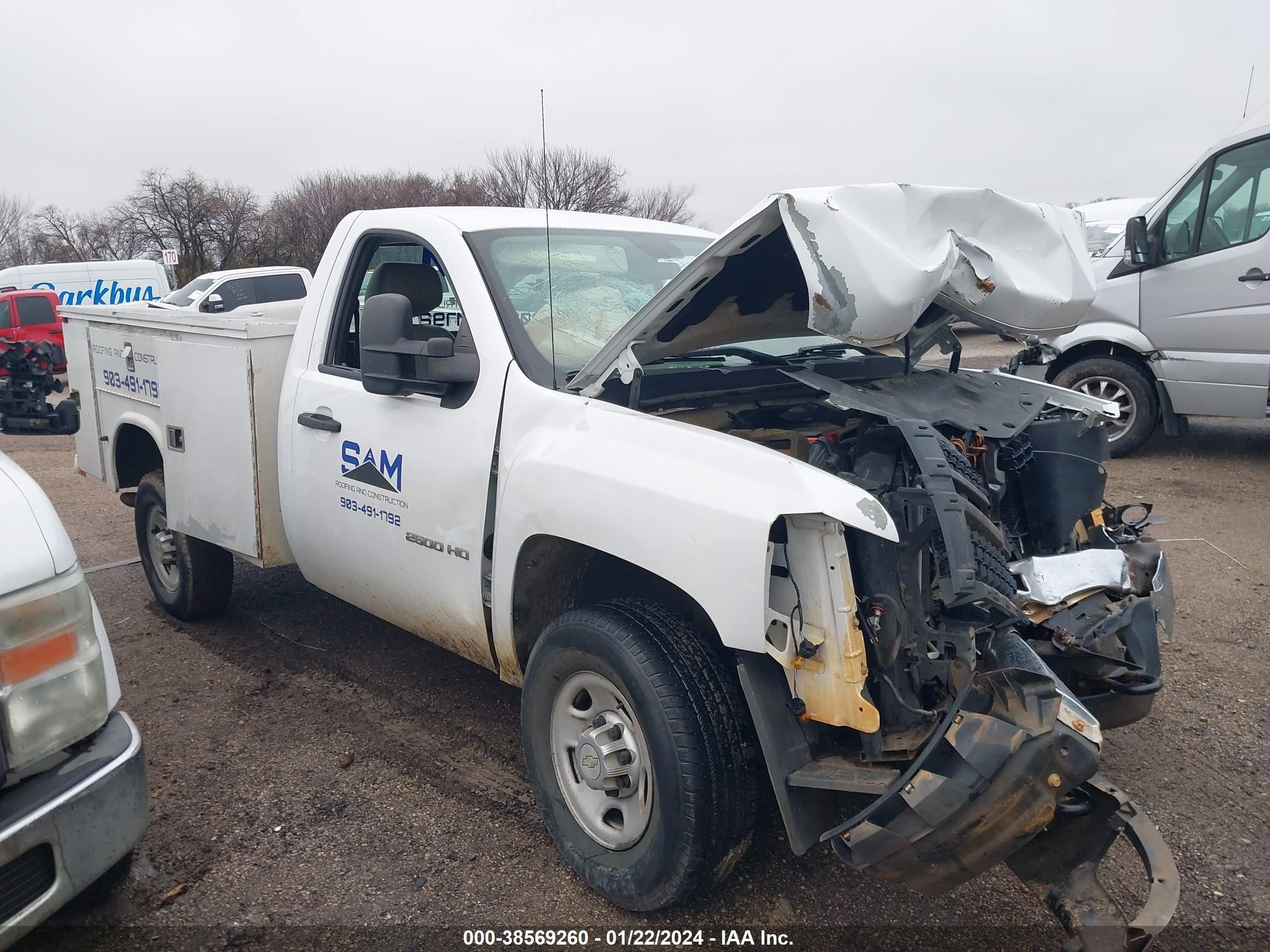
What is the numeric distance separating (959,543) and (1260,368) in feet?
20.3

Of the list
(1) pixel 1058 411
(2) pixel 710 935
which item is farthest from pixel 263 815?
Answer: (1) pixel 1058 411

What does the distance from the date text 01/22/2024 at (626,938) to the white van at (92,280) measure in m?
22.6

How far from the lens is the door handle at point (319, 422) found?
3.70m

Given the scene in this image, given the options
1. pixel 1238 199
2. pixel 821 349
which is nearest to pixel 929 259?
pixel 821 349

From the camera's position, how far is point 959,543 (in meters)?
2.23

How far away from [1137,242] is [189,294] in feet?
52.5

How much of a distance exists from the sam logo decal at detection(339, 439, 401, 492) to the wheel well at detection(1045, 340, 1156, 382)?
6526mm

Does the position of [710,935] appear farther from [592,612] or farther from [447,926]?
[592,612]

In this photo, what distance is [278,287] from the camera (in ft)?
57.6

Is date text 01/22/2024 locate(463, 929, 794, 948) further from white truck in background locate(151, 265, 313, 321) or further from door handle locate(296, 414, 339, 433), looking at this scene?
white truck in background locate(151, 265, 313, 321)

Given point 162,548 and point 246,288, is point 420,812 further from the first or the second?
point 246,288

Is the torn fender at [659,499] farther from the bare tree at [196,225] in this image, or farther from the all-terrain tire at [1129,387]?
the bare tree at [196,225]

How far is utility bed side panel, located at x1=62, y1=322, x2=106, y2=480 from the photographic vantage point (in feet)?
17.1

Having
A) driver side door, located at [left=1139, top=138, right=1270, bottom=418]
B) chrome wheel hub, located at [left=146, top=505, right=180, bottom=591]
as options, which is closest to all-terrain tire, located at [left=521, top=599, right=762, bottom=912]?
chrome wheel hub, located at [left=146, top=505, right=180, bottom=591]
